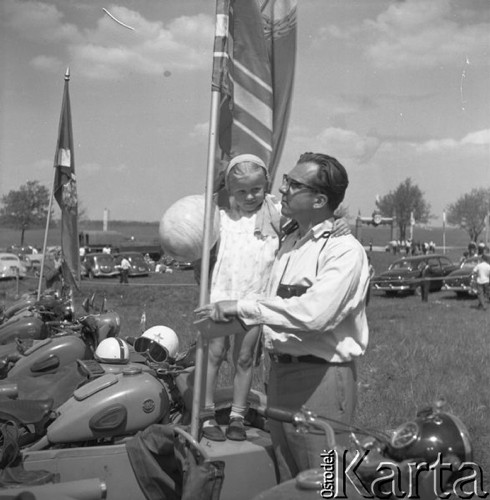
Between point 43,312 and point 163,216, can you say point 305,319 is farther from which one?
point 43,312

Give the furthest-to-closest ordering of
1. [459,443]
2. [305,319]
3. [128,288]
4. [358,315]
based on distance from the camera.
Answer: [128,288] → [358,315] → [305,319] → [459,443]

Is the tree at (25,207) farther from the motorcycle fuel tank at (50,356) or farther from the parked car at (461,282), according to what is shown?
the motorcycle fuel tank at (50,356)

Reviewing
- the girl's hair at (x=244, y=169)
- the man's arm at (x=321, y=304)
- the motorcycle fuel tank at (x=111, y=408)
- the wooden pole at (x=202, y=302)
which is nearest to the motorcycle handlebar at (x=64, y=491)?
the motorcycle fuel tank at (x=111, y=408)

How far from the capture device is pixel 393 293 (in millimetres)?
21719

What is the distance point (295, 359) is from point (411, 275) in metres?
20.5

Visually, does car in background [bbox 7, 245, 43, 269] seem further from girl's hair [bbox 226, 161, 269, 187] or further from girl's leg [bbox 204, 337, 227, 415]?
girl's hair [bbox 226, 161, 269, 187]

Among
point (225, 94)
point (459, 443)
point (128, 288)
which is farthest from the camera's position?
point (128, 288)

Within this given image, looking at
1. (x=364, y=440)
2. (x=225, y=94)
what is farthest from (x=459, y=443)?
(x=225, y=94)

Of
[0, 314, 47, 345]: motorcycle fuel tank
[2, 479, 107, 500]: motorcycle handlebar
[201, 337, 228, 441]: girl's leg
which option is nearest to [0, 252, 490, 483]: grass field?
[0, 314, 47, 345]: motorcycle fuel tank

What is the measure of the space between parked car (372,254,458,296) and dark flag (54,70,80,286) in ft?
40.5

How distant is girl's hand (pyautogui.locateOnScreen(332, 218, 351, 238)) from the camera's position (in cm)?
249

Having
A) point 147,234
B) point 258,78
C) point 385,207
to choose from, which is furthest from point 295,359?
point 147,234

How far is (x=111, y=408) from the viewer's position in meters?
3.29

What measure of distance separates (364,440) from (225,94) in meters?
1.93
